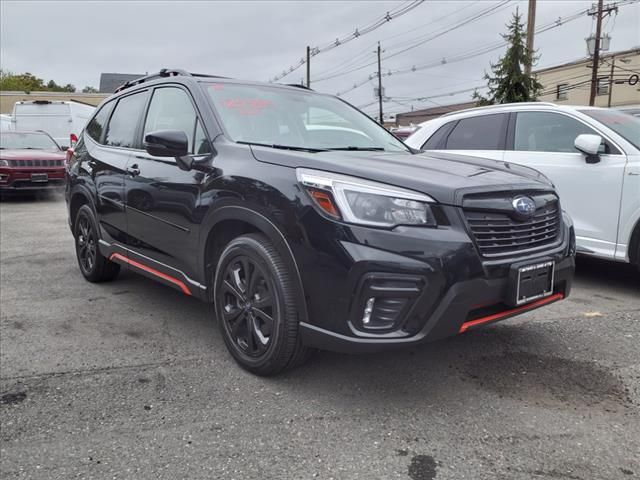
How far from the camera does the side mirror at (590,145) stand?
4.63 meters

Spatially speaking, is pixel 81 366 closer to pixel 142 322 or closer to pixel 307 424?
pixel 142 322

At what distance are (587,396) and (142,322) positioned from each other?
299 centimetres

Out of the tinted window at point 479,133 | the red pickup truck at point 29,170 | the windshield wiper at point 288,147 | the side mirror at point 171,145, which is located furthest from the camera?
the red pickup truck at point 29,170

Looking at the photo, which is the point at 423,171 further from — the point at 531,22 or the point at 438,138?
the point at 531,22

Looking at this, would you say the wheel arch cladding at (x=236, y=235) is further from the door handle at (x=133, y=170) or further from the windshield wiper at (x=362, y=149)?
the door handle at (x=133, y=170)

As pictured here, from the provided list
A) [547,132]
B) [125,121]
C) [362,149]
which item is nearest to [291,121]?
[362,149]

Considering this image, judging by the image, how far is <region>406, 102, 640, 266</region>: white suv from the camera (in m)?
4.57

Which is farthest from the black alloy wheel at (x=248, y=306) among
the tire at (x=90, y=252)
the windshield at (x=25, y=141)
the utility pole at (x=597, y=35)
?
the utility pole at (x=597, y=35)

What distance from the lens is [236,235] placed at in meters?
3.18

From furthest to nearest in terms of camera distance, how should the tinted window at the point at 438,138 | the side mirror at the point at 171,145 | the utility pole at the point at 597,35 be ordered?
the utility pole at the point at 597,35
the tinted window at the point at 438,138
the side mirror at the point at 171,145

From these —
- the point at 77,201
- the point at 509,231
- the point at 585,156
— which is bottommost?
the point at 77,201

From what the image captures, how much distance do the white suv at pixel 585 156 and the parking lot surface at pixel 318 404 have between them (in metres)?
0.74

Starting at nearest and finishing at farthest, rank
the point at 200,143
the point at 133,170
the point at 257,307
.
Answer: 1. the point at 257,307
2. the point at 200,143
3. the point at 133,170

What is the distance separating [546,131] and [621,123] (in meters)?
0.64
